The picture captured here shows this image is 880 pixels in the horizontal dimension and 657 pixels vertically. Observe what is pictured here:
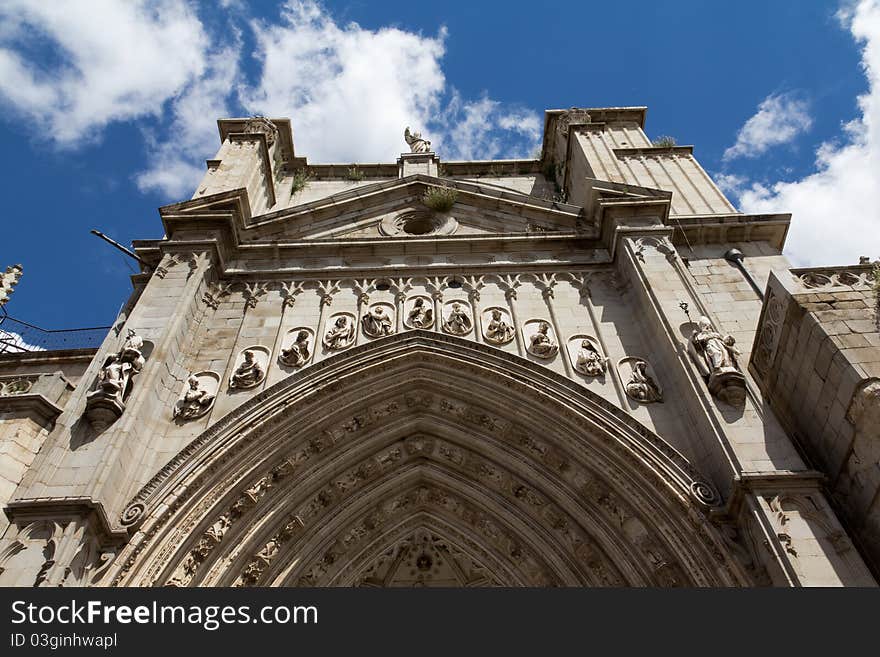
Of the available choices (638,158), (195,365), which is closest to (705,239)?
(638,158)

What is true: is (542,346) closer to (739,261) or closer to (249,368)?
(739,261)

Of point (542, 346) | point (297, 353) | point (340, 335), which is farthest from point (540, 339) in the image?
point (297, 353)

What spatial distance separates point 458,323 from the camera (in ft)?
39.0

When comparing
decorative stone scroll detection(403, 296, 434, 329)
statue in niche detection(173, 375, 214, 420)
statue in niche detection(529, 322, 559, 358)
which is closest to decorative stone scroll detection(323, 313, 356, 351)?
decorative stone scroll detection(403, 296, 434, 329)

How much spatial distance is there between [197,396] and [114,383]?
1.29 m

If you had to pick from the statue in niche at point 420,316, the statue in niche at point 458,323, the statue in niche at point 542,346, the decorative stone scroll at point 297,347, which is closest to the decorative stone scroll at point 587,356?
the statue in niche at point 542,346

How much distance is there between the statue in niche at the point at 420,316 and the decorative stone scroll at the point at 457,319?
261mm

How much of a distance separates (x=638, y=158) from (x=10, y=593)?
1556cm

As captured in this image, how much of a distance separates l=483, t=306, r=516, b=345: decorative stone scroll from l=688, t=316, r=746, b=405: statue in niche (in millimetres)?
2901

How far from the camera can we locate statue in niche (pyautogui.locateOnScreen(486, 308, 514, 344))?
37.9 ft

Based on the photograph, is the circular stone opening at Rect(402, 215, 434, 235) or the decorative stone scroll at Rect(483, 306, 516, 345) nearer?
the decorative stone scroll at Rect(483, 306, 516, 345)

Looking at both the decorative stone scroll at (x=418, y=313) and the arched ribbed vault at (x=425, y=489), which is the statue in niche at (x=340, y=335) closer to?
the arched ribbed vault at (x=425, y=489)

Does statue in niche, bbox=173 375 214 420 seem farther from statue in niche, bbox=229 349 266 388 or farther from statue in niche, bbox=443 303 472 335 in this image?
statue in niche, bbox=443 303 472 335

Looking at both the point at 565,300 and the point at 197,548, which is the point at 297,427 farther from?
the point at 565,300
